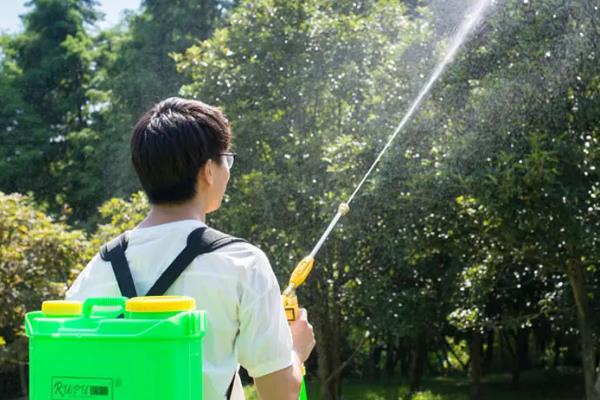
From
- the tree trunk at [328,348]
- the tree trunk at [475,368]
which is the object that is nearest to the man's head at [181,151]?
the tree trunk at [328,348]

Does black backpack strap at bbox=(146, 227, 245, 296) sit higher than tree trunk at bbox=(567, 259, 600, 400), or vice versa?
black backpack strap at bbox=(146, 227, 245, 296)

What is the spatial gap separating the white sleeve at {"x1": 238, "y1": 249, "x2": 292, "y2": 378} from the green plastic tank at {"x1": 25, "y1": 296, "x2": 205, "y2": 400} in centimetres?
15

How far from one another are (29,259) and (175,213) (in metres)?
6.53

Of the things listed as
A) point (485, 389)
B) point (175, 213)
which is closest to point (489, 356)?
point (485, 389)

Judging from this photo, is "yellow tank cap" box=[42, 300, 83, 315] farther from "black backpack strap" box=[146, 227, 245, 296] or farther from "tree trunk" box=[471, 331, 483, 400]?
"tree trunk" box=[471, 331, 483, 400]

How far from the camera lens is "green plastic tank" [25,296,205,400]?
1.27m

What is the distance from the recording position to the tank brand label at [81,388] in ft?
4.27

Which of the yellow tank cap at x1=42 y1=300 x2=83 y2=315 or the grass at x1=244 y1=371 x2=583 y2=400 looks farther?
the grass at x1=244 y1=371 x2=583 y2=400

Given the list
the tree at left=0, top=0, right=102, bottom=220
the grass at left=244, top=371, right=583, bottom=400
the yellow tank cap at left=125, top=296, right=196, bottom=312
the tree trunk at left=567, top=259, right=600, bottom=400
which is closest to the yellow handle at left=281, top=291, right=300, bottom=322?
the yellow tank cap at left=125, top=296, right=196, bottom=312

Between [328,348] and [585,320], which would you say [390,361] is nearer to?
[328,348]

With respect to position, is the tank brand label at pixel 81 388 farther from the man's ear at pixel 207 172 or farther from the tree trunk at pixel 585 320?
the tree trunk at pixel 585 320

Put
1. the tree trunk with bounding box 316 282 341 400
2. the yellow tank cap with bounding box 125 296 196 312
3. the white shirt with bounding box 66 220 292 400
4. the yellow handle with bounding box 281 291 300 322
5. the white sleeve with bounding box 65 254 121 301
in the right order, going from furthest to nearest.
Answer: the tree trunk with bounding box 316 282 341 400, the yellow handle with bounding box 281 291 300 322, the white sleeve with bounding box 65 254 121 301, the white shirt with bounding box 66 220 292 400, the yellow tank cap with bounding box 125 296 196 312

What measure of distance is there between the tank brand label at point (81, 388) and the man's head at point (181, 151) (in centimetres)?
38

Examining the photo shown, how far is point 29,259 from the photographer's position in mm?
7754
